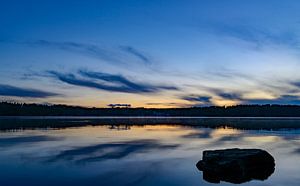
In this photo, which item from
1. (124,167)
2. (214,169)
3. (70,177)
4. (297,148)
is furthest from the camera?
(297,148)

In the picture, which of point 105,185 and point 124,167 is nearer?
point 105,185

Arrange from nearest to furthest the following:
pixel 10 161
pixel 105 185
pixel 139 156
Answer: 1. pixel 105 185
2. pixel 10 161
3. pixel 139 156

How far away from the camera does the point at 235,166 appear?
1512 centimetres

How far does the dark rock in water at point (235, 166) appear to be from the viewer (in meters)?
14.5

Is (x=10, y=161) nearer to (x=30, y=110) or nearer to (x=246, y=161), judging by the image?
(x=246, y=161)

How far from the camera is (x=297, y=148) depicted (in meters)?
24.8

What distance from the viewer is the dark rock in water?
47.7 feet

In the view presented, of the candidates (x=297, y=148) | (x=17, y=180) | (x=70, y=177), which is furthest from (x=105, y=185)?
(x=297, y=148)

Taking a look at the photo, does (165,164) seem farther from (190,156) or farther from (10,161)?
(10,161)

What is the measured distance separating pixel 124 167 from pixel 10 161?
6.24 meters

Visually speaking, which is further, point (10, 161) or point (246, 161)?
point (10, 161)

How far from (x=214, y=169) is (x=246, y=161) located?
62.4 inches

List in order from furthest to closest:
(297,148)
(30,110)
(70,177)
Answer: (30,110)
(297,148)
(70,177)

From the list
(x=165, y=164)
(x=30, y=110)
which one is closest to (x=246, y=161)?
(x=165, y=164)
